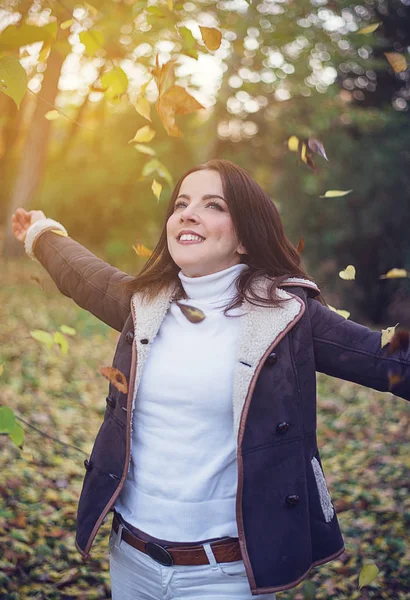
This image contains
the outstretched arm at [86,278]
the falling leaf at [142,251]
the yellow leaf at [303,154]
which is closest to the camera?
the outstretched arm at [86,278]

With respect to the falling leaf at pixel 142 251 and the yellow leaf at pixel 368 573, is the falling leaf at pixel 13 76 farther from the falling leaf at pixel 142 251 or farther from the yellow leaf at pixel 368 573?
the yellow leaf at pixel 368 573

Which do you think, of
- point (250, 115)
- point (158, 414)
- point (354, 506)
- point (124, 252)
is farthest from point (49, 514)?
point (250, 115)

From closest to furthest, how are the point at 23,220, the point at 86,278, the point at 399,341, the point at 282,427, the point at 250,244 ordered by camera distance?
1. the point at 399,341
2. the point at 282,427
3. the point at 250,244
4. the point at 86,278
5. the point at 23,220

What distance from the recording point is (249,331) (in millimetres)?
1805

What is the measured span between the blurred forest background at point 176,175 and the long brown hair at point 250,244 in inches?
4.8

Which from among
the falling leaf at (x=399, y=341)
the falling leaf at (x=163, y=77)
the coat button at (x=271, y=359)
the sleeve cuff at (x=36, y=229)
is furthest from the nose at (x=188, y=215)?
the falling leaf at (x=399, y=341)

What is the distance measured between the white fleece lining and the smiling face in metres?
0.15

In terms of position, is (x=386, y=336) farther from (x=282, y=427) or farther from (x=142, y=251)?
(x=142, y=251)

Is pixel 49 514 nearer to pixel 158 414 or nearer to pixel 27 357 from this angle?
pixel 158 414

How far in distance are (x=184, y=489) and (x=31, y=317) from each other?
843cm

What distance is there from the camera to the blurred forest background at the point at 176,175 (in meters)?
2.62

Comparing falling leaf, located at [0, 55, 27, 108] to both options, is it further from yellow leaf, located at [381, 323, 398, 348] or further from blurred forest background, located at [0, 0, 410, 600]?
yellow leaf, located at [381, 323, 398, 348]

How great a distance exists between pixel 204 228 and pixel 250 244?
0.60 feet

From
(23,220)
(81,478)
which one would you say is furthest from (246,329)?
(81,478)
